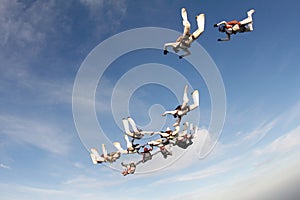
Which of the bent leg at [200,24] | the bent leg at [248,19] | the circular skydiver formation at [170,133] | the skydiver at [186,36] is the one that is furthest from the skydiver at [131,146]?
the bent leg at [248,19]

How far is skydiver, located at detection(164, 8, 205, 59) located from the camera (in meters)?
15.4

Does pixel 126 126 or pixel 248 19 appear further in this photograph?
pixel 126 126

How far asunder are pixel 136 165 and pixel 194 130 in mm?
6367

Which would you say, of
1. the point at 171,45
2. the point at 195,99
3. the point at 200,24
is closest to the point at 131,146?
the point at 195,99

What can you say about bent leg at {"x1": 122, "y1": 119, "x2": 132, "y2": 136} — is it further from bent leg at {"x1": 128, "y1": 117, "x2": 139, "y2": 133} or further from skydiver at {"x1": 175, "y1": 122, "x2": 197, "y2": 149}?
skydiver at {"x1": 175, "y1": 122, "x2": 197, "y2": 149}

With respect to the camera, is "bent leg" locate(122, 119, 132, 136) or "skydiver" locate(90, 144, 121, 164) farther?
"skydiver" locate(90, 144, 121, 164)

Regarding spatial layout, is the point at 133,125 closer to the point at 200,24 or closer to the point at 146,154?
the point at 146,154

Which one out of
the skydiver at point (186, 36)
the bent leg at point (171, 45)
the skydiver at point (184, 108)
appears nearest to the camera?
the skydiver at point (186, 36)

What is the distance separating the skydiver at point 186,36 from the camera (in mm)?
15430

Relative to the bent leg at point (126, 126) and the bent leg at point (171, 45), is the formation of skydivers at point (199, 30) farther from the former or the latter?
the bent leg at point (126, 126)

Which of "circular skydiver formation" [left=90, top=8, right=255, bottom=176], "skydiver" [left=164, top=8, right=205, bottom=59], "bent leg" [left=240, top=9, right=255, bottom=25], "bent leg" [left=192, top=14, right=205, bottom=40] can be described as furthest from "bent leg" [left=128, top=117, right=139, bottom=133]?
"bent leg" [left=240, top=9, right=255, bottom=25]

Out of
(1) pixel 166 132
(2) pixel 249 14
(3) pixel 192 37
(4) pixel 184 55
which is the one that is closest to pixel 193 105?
(1) pixel 166 132

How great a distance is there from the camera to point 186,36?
628 inches

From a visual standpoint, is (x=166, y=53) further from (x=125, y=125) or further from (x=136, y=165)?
(x=136, y=165)
